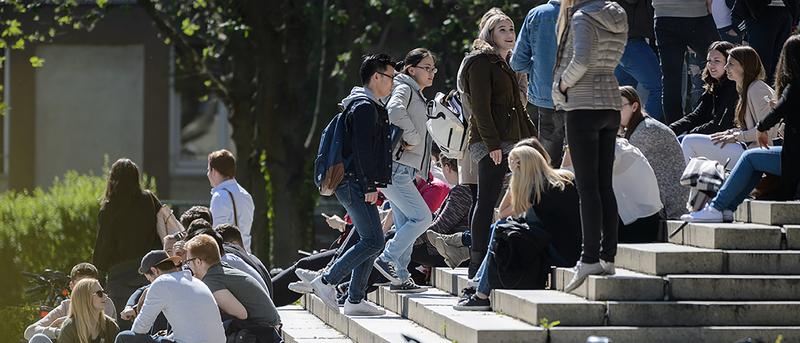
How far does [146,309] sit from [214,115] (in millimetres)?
21795

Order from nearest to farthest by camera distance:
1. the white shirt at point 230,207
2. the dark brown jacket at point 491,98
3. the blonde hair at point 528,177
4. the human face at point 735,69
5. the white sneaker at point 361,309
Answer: the blonde hair at point 528,177
the dark brown jacket at point 491,98
the human face at point 735,69
the white sneaker at point 361,309
the white shirt at point 230,207

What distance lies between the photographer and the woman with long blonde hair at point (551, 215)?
387 inches

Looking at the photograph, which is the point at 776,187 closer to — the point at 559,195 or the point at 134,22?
the point at 559,195

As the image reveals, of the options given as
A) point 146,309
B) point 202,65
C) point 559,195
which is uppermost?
point 202,65

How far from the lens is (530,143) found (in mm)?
9648

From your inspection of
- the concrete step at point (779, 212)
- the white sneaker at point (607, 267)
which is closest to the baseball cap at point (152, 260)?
the white sneaker at point (607, 267)

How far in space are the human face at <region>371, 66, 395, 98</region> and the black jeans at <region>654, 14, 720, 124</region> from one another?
2.39m

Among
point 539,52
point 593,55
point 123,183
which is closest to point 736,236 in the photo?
point 593,55

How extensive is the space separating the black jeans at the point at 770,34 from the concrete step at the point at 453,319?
2986 millimetres

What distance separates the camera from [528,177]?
9.73m

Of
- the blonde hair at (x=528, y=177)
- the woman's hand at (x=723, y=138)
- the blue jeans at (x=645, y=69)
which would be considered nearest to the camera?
the blonde hair at (x=528, y=177)

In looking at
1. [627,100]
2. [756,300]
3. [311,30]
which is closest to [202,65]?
Result: [311,30]

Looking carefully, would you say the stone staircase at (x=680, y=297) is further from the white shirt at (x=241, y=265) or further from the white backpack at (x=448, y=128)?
the white backpack at (x=448, y=128)

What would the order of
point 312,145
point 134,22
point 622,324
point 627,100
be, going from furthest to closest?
point 134,22
point 312,145
point 627,100
point 622,324
